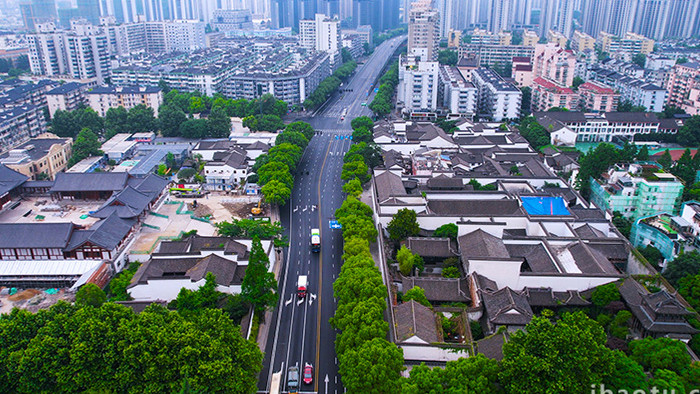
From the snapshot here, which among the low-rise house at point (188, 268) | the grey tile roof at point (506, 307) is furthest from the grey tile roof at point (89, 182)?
the grey tile roof at point (506, 307)

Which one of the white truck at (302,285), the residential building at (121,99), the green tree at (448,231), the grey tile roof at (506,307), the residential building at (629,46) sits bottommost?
the white truck at (302,285)

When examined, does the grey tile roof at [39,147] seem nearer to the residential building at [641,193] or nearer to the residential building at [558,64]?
the residential building at [641,193]

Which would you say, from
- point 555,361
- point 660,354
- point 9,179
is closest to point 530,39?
point 660,354

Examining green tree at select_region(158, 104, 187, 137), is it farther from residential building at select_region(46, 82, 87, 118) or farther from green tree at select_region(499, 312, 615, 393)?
green tree at select_region(499, 312, 615, 393)

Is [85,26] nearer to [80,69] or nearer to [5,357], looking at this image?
[80,69]


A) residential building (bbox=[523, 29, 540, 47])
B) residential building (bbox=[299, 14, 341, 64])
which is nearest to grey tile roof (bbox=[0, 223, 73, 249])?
residential building (bbox=[299, 14, 341, 64])

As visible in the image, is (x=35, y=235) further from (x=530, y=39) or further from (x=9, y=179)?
(x=530, y=39)

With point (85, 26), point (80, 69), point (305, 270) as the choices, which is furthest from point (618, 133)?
point (85, 26)
